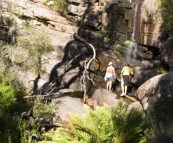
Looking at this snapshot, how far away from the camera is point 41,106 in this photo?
10.2 metres

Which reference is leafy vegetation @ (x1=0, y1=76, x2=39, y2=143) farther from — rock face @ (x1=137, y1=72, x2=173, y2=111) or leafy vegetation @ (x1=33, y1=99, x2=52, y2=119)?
rock face @ (x1=137, y1=72, x2=173, y2=111)

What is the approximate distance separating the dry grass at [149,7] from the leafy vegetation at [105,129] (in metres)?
8.24

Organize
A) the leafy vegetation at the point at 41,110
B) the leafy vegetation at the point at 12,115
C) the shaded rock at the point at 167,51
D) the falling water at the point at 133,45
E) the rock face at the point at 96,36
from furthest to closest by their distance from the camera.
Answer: the falling water at the point at 133,45 → the rock face at the point at 96,36 → the shaded rock at the point at 167,51 → the leafy vegetation at the point at 41,110 → the leafy vegetation at the point at 12,115

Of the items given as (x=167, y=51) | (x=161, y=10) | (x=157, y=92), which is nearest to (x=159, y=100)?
(x=157, y=92)

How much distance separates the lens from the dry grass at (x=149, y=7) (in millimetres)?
13469

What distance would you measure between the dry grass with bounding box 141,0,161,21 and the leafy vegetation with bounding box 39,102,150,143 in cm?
824

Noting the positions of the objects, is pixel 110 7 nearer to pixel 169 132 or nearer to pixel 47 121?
pixel 47 121

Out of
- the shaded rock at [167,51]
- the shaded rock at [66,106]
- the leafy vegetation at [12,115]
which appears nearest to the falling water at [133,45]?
the shaded rock at [167,51]

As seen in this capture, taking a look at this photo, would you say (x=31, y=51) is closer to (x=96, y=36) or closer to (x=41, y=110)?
(x=41, y=110)

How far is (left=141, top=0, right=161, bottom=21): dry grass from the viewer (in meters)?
13.5

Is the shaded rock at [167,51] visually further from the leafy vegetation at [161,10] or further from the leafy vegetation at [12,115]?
the leafy vegetation at [12,115]

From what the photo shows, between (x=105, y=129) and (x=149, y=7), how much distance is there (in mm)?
9313

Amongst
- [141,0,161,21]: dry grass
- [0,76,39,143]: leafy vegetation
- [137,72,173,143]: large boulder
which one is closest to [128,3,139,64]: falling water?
[141,0,161,21]: dry grass

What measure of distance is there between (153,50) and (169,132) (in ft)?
29.2
